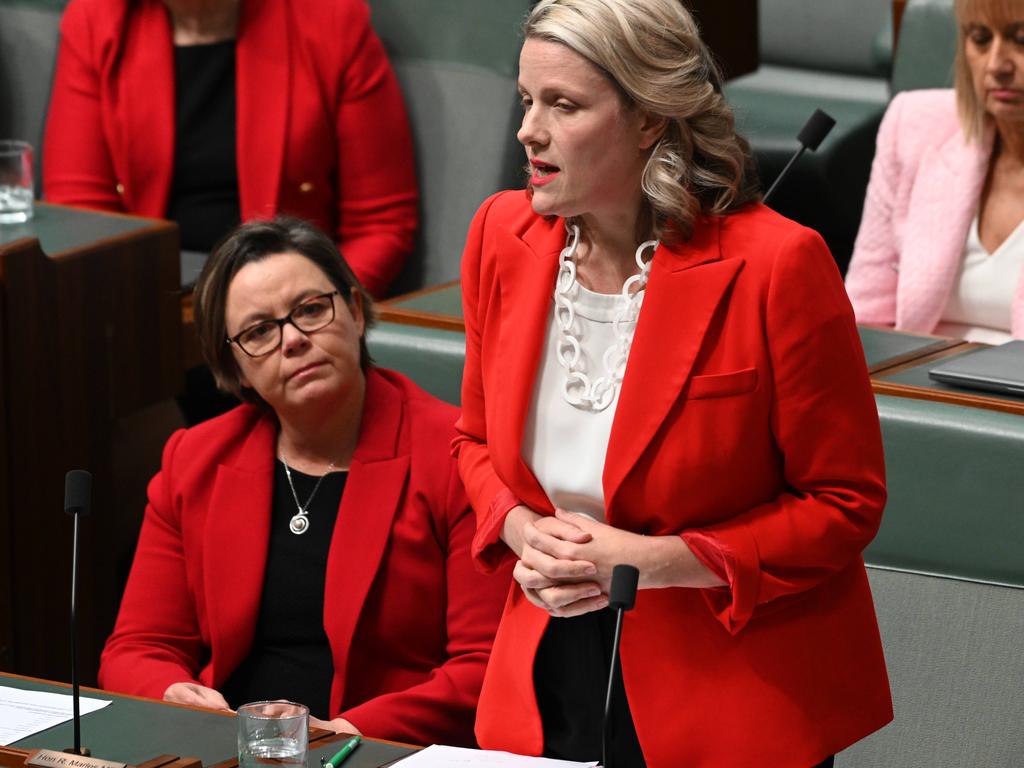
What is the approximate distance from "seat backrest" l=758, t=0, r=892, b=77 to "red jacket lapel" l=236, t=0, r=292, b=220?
4.69ft

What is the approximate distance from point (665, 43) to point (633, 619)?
1.49ft

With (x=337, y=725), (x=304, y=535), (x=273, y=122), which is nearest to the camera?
(x=337, y=725)

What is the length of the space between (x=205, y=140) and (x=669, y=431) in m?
1.83

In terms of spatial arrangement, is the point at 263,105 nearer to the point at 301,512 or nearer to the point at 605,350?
the point at 301,512

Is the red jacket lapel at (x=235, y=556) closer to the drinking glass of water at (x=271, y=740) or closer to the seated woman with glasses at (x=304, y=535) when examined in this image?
the seated woman with glasses at (x=304, y=535)

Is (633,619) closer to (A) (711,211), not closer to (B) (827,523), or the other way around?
(B) (827,523)

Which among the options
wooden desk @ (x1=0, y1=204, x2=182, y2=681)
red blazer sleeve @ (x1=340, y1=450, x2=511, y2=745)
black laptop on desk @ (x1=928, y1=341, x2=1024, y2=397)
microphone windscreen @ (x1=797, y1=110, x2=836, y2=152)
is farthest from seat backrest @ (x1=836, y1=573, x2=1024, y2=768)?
wooden desk @ (x1=0, y1=204, x2=182, y2=681)

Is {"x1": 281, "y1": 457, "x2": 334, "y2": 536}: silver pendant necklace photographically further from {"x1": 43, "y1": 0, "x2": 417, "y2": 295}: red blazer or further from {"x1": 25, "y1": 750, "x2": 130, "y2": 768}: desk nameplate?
{"x1": 43, "y1": 0, "x2": 417, "y2": 295}: red blazer

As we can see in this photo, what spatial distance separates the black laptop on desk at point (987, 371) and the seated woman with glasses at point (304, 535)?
0.54 meters

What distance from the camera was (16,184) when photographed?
2646mm

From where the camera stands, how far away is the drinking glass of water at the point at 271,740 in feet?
4.40

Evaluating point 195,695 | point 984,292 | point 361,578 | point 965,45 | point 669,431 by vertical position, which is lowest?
point 195,695

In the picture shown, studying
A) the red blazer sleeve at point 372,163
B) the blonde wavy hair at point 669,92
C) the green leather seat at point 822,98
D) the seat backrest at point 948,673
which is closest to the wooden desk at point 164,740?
the blonde wavy hair at point 669,92

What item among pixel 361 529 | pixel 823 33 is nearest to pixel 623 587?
pixel 361 529
